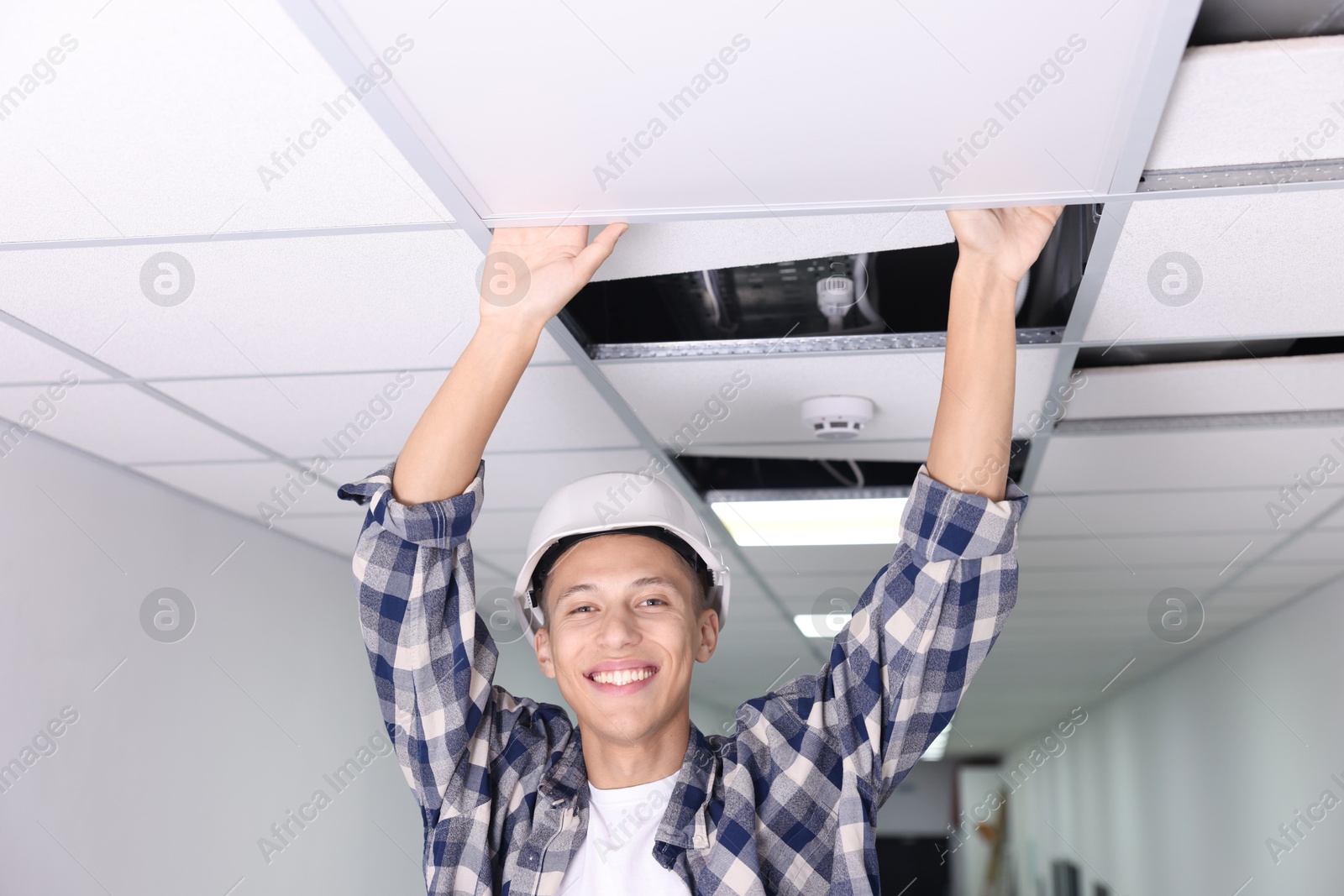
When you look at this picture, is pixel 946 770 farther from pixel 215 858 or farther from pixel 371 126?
pixel 371 126

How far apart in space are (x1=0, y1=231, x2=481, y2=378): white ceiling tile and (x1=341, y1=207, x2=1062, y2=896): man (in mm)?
204

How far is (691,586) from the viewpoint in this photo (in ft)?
5.70

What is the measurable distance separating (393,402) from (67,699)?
3.33 feet

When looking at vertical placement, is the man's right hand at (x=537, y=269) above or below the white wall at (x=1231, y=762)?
below

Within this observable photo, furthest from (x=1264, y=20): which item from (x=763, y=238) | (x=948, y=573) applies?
(x=948, y=573)

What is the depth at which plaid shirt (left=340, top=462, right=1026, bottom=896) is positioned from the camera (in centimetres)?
149

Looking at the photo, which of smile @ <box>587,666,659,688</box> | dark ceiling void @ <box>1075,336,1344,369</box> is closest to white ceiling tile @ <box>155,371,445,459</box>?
smile @ <box>587,666,659,688</box>

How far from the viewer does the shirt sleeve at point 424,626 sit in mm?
1479

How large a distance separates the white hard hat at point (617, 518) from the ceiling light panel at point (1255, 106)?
2.86ft

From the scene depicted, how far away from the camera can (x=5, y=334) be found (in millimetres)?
1802

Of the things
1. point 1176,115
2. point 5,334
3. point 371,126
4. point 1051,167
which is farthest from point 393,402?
point 1176,115

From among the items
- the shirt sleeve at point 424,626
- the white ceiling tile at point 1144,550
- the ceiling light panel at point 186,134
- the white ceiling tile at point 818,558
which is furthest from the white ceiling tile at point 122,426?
the white ceiling tile at point 1144,550

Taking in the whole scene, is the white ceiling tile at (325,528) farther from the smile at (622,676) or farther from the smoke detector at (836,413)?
the smile at (622,676)

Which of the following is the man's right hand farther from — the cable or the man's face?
the cable
